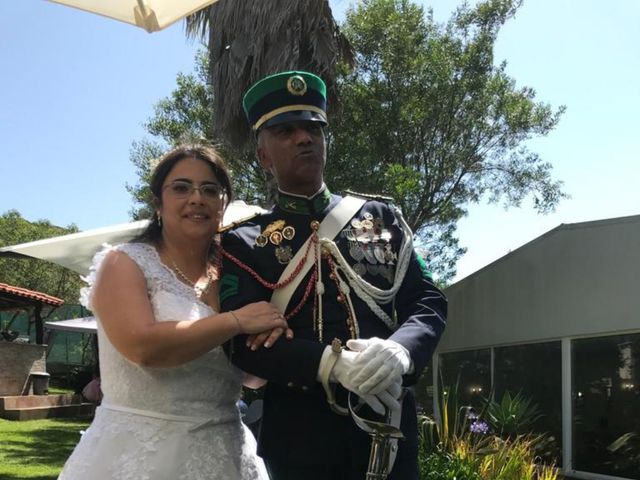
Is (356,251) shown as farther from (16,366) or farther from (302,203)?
(16,366)

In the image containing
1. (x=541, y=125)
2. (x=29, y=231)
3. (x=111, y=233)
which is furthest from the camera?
(x=29, y=231)

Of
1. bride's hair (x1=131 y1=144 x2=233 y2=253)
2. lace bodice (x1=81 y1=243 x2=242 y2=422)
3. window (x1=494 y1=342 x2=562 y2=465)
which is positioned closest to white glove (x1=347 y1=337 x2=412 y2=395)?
lace bodice (x1=81 y1=243 x2=242 y2=422)

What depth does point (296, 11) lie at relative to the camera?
7.27 m

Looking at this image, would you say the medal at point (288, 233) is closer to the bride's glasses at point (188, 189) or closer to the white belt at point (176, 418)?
the bride's glasses at point (188, 189)

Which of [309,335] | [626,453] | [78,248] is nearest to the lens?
[309,335]

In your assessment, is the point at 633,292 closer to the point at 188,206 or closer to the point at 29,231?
the point at 188,206

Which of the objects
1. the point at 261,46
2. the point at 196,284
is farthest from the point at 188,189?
the point at 261,46

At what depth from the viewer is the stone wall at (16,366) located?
43.1 ft

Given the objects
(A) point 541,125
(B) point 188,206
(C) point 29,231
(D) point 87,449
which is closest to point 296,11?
(B) point 188,206

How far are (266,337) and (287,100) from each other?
68 cm

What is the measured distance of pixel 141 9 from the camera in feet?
8.73

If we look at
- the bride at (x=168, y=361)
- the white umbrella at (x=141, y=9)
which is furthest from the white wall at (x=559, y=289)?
the bride at (x=168, y=361)

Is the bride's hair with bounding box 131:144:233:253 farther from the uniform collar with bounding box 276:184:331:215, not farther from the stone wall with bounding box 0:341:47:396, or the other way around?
the stone wall with bounding box 0:341:47:396

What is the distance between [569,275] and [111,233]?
5765mm
